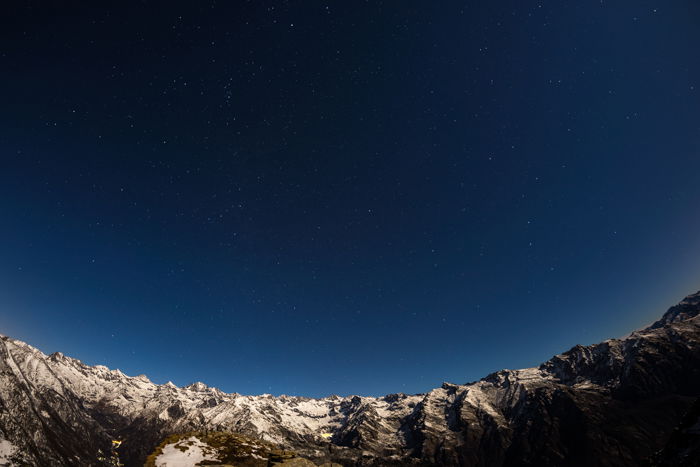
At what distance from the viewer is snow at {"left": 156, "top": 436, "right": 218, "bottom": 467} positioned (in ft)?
74.8

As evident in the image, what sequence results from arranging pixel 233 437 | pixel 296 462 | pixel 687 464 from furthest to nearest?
pixel 233 437 → pixel 296 462 → pixel 687 464

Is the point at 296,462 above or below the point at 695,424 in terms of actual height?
below

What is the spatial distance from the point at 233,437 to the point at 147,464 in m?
9.15

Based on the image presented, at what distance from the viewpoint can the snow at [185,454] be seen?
2280cm

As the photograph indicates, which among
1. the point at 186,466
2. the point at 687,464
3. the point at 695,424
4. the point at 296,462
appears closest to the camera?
the point at 687,464

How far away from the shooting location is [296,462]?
24.6 metres

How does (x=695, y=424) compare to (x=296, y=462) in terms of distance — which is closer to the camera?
(x=695, y=424)

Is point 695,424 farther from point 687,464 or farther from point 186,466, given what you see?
point 186,466

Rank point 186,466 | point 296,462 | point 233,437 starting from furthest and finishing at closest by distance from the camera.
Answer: point 233,437 < point 296,462 < point 186,466

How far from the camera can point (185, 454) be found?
24.0 metres

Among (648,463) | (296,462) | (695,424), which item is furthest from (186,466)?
(695,424)

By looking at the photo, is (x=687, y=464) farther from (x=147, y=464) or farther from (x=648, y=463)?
(x=147, y=464)

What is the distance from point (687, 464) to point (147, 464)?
30.2m

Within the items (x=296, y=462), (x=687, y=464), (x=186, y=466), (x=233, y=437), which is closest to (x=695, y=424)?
(x=687, y=464)
